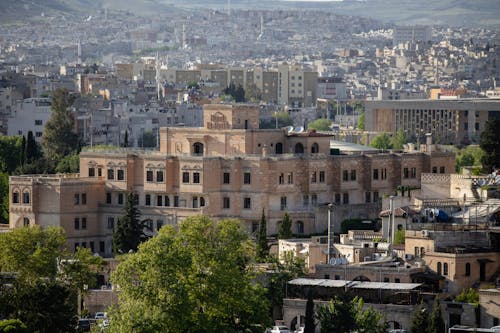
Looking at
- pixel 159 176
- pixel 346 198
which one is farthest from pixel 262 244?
pixel 346 198

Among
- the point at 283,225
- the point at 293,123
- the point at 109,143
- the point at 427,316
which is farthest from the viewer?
the point at 293,123

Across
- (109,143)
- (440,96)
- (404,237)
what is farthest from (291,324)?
(440,96)

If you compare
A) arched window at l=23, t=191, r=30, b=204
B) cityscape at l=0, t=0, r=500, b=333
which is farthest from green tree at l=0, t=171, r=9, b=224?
arched window at l=23, t=191, r=30, b=204

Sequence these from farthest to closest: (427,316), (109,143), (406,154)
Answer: (109,143), (406,154), (427,316)

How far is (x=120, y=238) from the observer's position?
86.7 meters

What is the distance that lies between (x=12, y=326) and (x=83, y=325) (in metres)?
6.17

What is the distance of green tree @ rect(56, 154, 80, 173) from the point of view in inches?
4146

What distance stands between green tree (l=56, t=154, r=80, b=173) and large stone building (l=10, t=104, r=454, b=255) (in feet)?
33.1

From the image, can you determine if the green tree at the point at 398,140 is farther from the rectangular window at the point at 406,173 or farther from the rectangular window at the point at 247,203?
the rectangular window at the point at 247,203

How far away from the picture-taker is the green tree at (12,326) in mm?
63625

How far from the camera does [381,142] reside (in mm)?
142000

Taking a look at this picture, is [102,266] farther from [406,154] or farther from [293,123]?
[293,123]

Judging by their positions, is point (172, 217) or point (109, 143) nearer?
point (172, 217)

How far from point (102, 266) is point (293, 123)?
307 ft
